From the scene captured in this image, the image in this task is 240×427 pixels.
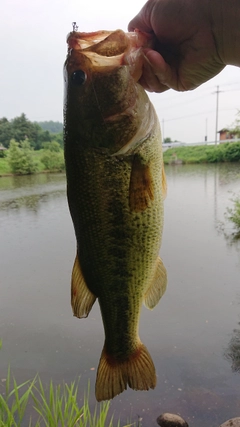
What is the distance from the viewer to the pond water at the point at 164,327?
13.9 feet

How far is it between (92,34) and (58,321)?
5436 millimetres

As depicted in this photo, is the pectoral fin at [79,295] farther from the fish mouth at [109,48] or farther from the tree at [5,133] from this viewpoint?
the tree at [5,133]

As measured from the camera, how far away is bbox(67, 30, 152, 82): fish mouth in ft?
4.33

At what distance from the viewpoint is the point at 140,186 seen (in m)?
1.43

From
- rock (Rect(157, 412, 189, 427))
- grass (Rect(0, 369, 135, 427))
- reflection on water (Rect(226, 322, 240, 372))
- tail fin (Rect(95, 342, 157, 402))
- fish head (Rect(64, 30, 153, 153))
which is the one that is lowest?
rock (Rect(157, 412, 189, 427))

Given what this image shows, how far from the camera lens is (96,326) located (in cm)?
580

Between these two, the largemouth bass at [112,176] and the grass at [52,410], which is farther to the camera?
the grass at [52,410]

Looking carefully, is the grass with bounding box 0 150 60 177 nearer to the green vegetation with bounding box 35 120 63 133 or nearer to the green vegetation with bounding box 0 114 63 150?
the green vegetation with bounding box 0 114 63 150

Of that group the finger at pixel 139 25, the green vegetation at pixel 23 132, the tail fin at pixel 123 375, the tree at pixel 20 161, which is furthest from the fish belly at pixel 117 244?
the green vegetation at pixel 23 132

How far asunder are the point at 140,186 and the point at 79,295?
1.89 feet

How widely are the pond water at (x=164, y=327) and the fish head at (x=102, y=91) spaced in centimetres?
360

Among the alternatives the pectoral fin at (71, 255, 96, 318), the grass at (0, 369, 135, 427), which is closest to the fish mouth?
the pectoral fin at (71, 255, 96, 318)

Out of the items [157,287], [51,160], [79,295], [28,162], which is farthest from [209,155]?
[79,295]

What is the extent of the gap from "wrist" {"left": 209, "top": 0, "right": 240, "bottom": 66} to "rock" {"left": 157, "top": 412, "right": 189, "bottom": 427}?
3.68m
